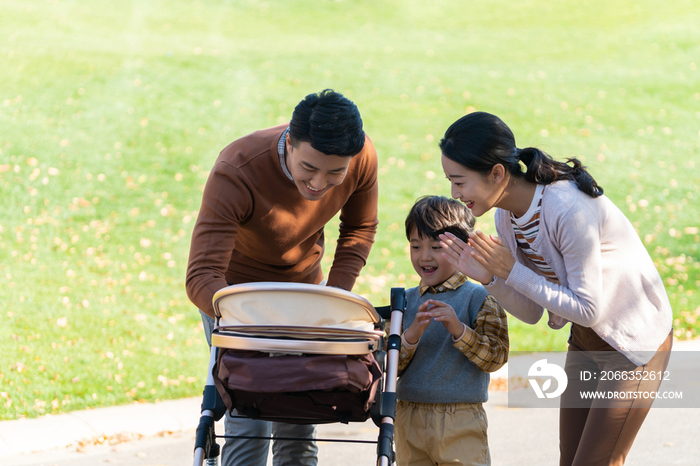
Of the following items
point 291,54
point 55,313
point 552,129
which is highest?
point 291,54

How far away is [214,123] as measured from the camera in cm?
1277

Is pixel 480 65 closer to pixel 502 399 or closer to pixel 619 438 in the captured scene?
pixel 502 399

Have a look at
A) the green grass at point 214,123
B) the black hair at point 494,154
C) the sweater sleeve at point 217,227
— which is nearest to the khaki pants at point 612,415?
the black hair at point 494,154

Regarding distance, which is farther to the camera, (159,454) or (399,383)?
(159,454)

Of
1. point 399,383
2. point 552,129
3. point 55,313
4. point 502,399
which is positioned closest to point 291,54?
point 552,129

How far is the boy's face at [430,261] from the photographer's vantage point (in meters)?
3.06

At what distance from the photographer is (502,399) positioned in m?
5.50

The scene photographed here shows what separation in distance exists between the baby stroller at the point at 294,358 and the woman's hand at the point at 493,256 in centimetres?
46

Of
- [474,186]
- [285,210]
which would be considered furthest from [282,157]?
[474,186]

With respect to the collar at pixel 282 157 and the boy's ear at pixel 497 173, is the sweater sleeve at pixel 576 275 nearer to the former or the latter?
the boy's ear at pixel 497 173

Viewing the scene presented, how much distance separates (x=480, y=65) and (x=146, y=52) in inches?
316

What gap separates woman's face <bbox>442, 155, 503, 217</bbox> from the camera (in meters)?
2.59

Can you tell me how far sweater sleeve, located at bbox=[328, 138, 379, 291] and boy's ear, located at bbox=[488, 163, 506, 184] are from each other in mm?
760

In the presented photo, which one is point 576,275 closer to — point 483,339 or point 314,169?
point 483,339
